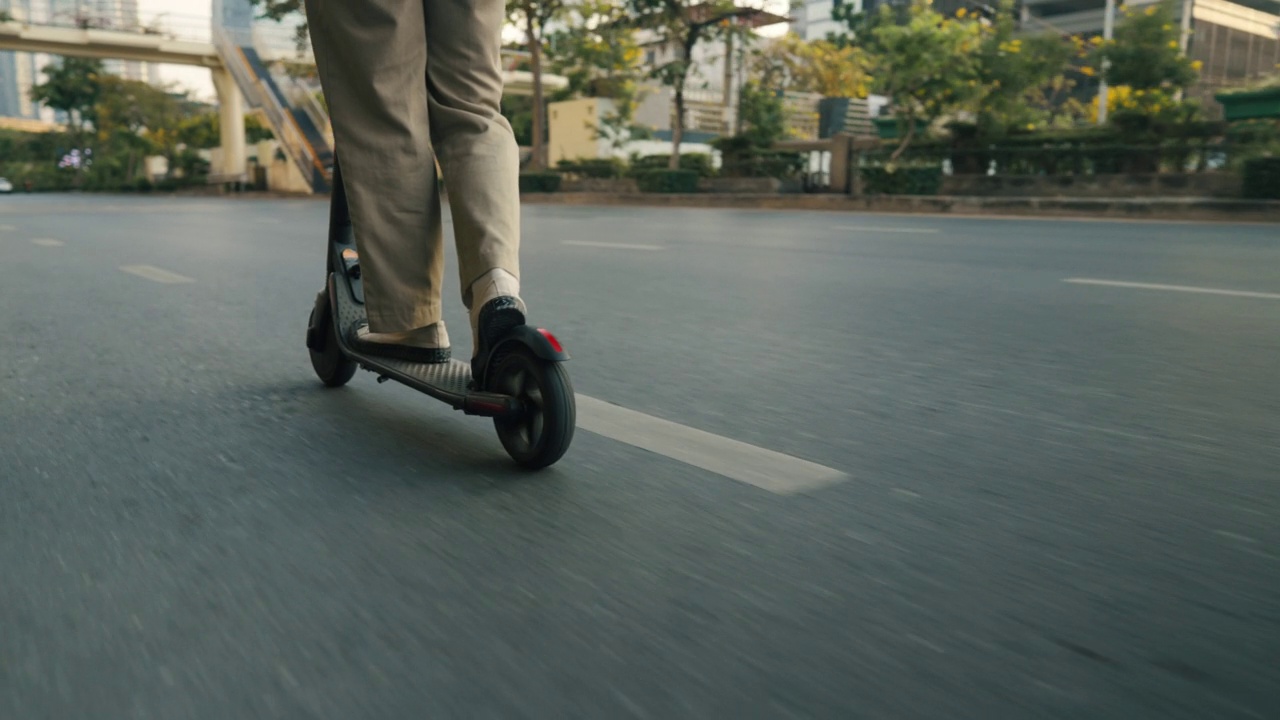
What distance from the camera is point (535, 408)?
2.19 metres

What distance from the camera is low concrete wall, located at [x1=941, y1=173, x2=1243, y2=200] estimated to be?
15258 mm

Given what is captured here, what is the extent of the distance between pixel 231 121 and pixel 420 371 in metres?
51.2

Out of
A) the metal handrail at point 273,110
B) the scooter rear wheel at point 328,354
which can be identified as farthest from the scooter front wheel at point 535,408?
the metal handrail at point 273,110

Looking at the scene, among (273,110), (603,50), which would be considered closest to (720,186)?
(603,50)

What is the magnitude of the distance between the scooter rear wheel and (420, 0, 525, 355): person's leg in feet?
2.32

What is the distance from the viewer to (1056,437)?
246 centimetres

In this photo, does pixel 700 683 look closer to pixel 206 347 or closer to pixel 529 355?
A: pixel 529 355

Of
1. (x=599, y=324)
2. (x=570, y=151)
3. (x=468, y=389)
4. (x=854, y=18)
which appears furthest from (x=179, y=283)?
(x=854, y=18)

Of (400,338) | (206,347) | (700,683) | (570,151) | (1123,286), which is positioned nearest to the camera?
(700,683)

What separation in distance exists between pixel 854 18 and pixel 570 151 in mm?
28762

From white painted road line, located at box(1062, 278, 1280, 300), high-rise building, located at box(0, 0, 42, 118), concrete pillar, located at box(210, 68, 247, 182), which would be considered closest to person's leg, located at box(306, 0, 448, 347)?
white painted road line, located at box(1062, 278, 1280, 300)

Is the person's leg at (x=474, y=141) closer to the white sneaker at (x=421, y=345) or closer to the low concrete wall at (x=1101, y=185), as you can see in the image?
the white sneaker at (x=421, y=345)

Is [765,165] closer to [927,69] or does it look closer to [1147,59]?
[927,69]

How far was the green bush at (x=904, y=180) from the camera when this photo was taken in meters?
18.0
